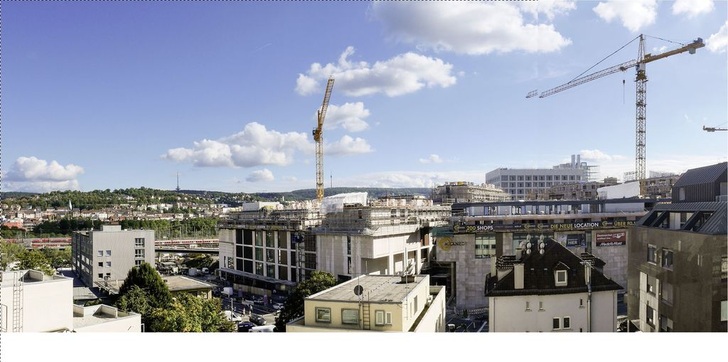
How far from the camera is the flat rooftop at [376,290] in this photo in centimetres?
433

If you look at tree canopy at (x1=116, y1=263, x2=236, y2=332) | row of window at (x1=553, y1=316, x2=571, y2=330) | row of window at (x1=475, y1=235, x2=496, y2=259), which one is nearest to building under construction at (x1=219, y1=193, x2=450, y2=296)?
row of window at (x1=475, y1=235, x2=496, y2=259)

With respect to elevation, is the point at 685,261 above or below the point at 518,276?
above

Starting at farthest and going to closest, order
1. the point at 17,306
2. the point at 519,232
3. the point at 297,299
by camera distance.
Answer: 1. the point at 519,232
2. the point at 297,299
3. the point at 17,306

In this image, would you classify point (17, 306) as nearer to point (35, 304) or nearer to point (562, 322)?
point (35, 304)

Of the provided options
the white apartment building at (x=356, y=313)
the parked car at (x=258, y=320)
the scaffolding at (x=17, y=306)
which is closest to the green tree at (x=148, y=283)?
the parked car at (x=258, y=320)

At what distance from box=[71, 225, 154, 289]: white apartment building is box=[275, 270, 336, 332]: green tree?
469 cm

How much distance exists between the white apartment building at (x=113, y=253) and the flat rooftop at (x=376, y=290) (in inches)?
294

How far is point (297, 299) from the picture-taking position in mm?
7711

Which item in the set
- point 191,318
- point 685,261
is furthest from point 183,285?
point 685,261

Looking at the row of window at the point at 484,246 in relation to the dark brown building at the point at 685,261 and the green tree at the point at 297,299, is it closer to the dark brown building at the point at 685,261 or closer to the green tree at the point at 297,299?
the green tree at the point at 297,299

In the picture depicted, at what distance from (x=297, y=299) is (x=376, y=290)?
125 inches

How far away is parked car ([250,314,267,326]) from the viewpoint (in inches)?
412

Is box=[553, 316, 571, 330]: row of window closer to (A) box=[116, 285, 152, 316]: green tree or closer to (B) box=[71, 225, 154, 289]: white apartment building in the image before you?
(A) box=[116, 285, 152, 316]: green tree
